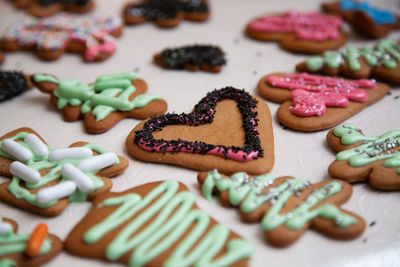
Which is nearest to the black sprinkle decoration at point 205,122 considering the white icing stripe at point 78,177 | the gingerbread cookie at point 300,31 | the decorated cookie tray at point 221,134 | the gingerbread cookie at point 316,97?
the decorated cookie tray at point 221,134

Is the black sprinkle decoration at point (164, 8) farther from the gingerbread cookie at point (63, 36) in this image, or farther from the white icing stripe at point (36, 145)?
the white icing stripe at point (36, 145)

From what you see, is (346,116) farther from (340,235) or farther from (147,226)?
(147,226)

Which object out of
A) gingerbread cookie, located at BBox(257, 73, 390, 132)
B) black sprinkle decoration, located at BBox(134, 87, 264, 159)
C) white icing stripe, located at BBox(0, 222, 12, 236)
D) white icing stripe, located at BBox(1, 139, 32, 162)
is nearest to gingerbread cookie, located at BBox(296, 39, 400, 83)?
gingerbread cookie, located at BBox(257, 73, 390, 132)

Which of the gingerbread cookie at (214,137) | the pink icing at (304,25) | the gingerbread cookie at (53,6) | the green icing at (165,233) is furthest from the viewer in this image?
the gingerbread cookie at (53,6)

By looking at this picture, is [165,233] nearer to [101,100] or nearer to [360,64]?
[101,100]

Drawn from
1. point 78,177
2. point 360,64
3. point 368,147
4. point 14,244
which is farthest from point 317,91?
point 14,244

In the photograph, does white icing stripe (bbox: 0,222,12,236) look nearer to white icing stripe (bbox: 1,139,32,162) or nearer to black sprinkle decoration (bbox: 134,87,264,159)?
white icing stripe (bbox: 1,139,32,162)
